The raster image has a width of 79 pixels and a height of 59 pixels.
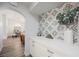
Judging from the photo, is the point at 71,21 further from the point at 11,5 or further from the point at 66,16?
the point at 11,5

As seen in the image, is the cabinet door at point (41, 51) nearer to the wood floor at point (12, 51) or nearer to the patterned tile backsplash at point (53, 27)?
A: the patterned tile backsplash at point (53, 27)

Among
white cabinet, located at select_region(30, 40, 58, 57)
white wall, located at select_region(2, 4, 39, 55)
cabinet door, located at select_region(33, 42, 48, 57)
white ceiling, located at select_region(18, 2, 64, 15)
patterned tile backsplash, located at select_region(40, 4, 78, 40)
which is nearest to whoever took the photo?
white cabinet, located at select_region(30, 40, 58, 57)

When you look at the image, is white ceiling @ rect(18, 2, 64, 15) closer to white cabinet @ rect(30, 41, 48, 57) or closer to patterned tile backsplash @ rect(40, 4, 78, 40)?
patterned tile backsplash @ rect(40, 4, 78, 40)

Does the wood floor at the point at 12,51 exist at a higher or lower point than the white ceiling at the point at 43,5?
lower

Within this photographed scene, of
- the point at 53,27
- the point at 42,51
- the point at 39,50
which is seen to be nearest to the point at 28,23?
the point at 53,27

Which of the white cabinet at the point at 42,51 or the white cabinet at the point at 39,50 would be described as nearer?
the white cabinet at the point at 42,51

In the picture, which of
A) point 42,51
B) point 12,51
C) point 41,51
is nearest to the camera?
point 42,51

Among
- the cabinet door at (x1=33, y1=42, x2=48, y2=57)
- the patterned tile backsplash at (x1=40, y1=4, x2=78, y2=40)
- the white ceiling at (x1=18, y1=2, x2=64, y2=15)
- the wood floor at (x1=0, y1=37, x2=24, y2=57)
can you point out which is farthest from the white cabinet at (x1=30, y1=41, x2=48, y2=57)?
the wood floor at (x1=0, y1=37, x2=24, y2=57)

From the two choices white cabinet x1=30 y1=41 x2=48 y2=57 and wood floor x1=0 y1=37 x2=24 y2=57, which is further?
wood floor x1=0 y1=37 x2=24 y2=57

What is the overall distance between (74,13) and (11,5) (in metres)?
3.38

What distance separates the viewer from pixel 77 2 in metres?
2.65

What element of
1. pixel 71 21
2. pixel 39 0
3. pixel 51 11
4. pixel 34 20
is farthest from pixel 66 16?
pixel 34 20

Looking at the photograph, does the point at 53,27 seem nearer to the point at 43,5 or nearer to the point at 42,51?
the point at 43,5

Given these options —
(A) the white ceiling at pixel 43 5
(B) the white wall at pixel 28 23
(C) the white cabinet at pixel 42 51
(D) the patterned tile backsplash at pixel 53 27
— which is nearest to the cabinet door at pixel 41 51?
A: (C) the white cabinet at pixel 42 51
